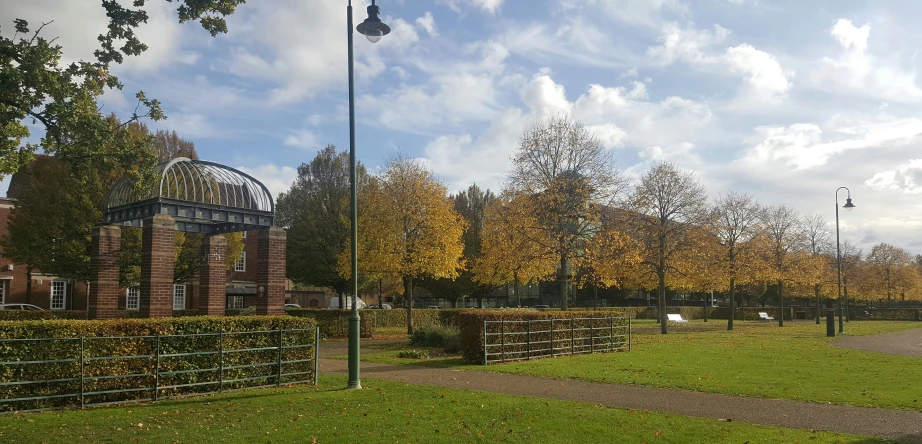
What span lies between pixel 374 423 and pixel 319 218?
39.5 meters

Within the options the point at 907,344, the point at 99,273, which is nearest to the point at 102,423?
the point at 99,273

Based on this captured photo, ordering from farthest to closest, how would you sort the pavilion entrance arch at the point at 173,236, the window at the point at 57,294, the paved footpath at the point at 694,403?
the window at the point at 57,294 → the pavilion entrance arch at the point at 173,236 → the paved footpath at the point at 694,403

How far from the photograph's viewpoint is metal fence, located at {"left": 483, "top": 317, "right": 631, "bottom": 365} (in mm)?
18516

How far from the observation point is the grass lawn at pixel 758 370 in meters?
12.8

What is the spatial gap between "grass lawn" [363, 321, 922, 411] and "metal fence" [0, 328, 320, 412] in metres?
5.67

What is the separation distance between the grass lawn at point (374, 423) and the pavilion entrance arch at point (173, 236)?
6866 millimetres

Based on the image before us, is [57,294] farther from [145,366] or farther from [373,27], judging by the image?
[373,27]

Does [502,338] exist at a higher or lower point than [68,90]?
lower

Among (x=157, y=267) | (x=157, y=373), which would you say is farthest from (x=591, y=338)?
(x=157, y=373)

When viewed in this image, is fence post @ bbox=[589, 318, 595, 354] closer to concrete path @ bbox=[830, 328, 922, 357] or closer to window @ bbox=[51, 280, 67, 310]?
concrete path @ bbox=[830, 328, 922, 357]

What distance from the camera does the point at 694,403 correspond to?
38.2ft

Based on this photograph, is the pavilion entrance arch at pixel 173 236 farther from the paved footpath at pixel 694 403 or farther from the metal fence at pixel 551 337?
the metal fence at pixel 551 337

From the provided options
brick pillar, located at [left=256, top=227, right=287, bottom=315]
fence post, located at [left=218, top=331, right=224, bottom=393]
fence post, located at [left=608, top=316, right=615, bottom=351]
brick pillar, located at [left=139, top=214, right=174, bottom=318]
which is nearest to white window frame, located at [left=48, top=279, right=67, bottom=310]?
brick pillar, located at [left=256, top=227, right=287, bottom=315]

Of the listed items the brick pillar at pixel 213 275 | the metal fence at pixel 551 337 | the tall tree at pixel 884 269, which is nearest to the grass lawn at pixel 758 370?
the metal fence at pixel 551 337
